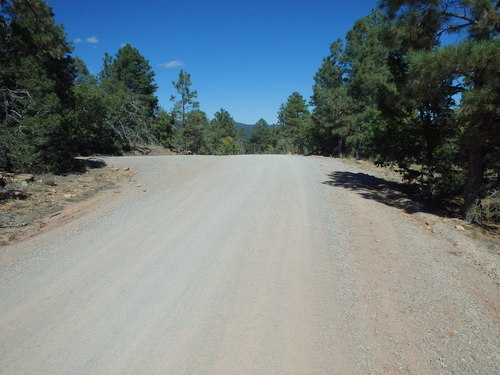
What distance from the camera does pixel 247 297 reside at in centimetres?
370

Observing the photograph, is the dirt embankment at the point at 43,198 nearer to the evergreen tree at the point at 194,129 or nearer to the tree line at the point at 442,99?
the tree line at the point at 442,99

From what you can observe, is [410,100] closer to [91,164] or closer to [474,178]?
[474,178]

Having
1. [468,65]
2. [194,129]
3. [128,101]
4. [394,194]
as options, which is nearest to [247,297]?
[468,65]

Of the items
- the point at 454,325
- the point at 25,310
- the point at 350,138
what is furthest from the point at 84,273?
the point at 350,138

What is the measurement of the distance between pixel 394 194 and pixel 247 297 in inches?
300

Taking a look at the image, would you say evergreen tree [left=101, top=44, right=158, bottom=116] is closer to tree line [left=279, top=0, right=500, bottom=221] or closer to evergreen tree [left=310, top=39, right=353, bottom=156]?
evergreen tree [left=310, top=39, right=353, bottom=156]

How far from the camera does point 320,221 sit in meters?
6.37

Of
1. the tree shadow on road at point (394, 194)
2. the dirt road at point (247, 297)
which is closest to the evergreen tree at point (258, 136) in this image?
the tree shadow on road at point (394, 194)

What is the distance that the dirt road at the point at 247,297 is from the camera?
2.79 m

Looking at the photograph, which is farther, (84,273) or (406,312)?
(84,273)

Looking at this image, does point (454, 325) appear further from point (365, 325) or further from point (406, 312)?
point (365, 325)

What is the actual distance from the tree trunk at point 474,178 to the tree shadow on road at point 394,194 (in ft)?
2.41

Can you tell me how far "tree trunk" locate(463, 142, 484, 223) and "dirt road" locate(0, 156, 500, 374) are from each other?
152cm

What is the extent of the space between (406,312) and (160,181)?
352 inches
